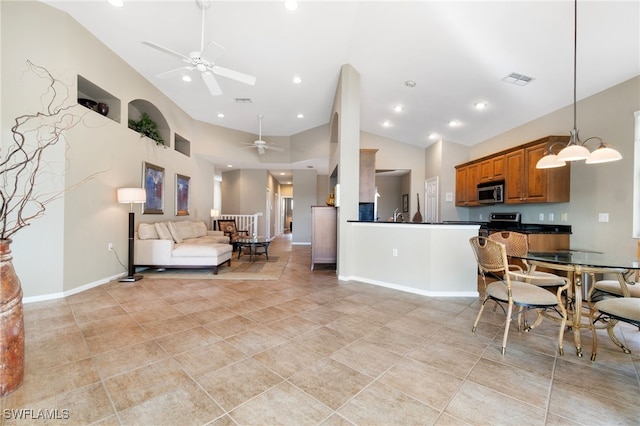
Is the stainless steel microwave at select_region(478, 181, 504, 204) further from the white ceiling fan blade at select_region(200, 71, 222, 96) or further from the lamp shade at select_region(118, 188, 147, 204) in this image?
the lamp shade at select_region(118, 188, 147, 204)

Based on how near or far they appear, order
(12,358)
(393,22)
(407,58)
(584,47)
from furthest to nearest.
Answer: (407,58)
(393,22)
(584,47)
(12,358)

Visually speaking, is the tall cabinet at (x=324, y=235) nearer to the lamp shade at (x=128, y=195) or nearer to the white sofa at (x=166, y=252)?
A: the white sofa at (x=166, y=252)

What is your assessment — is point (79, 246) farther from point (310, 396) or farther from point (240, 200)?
point (240, 200)

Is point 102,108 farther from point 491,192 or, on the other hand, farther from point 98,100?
point 491,192

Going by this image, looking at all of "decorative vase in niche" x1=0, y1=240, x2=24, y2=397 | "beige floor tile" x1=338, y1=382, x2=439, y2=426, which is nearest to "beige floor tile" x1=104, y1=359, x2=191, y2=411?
"decorative vase in niche" x1=0, y1=240, x2=24, y2=397

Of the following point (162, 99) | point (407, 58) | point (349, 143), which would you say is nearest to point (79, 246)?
point (162, 99)

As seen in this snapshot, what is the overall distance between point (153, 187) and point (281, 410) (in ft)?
16.7

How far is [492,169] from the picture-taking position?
200 inches

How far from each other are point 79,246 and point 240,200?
6.00m

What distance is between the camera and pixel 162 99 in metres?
5.25

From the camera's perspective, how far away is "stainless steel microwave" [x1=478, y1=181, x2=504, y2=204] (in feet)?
15.8

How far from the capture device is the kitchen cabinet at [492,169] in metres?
4.86

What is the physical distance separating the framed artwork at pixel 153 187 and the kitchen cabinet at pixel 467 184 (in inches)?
269

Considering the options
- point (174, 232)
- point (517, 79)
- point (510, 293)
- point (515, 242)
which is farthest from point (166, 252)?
point (517, 79)
